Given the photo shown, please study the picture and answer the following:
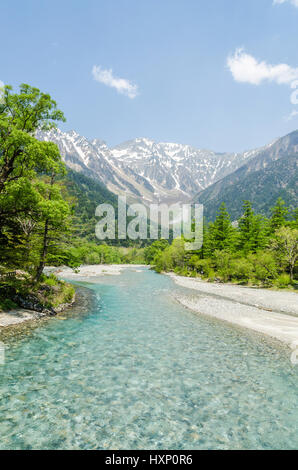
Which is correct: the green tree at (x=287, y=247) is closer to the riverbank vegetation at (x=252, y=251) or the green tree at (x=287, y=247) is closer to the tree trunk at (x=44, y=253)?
the riverbank vegetation at (x=252, y=251)

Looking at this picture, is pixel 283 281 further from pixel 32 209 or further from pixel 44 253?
pixel 32 209

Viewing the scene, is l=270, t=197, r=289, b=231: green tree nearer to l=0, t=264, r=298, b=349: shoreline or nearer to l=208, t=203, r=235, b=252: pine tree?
l=208, t=203, r=235, b=252: pine tree

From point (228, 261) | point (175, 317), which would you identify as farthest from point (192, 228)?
point (175, 317)

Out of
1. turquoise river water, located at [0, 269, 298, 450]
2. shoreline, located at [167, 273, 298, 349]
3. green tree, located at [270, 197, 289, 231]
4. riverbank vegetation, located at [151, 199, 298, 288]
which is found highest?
green tree, located at [270, 197, 289, 231]

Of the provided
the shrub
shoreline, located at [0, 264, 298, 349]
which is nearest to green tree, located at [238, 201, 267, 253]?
the shrub

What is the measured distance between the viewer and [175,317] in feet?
69.2

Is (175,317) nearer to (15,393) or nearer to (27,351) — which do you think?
(27,351)

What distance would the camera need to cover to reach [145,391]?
30.4ft

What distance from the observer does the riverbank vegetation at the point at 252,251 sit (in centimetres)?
4131

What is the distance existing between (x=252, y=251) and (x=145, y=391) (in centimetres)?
4717

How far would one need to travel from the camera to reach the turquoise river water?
6883mm

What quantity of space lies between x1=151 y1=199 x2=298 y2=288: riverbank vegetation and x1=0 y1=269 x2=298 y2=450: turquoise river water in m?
29.4

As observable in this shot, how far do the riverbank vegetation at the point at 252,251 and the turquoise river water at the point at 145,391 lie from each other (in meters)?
29.4
